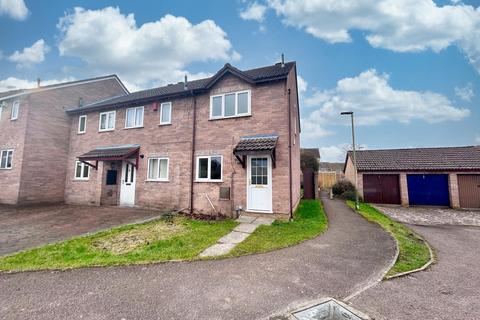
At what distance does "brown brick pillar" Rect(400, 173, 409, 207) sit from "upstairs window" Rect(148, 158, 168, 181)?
18.8 m

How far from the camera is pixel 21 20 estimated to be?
635 inches

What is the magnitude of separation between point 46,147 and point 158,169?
9619 millimetres

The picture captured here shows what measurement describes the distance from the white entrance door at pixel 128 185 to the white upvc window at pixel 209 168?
15.8ft

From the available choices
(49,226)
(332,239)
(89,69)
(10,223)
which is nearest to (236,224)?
(332,239)

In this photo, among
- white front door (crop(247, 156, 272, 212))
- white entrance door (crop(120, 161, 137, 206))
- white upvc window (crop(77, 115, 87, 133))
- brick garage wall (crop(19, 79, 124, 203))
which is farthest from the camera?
white upvc window (crop(77, 115, 87, 133))

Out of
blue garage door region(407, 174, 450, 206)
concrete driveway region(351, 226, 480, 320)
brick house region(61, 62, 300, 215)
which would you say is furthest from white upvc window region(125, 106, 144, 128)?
blue garage door region(407, 174, 450, 206)

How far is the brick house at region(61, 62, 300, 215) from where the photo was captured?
404 inches

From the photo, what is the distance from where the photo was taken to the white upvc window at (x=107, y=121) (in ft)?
49.2

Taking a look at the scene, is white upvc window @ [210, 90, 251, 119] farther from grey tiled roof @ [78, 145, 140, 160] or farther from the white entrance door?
the white entrance door

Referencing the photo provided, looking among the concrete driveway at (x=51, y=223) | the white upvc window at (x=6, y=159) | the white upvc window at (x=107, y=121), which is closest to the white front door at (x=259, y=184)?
the concrete driveway at (x=51, y=223)

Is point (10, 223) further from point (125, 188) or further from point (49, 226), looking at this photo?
point (125, 188)

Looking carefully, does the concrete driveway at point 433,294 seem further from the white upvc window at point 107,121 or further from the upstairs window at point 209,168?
the white upvc window at point 107,121

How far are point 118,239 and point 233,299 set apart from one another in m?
5.40

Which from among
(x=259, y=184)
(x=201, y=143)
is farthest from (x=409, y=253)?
(x=201, y=143)
